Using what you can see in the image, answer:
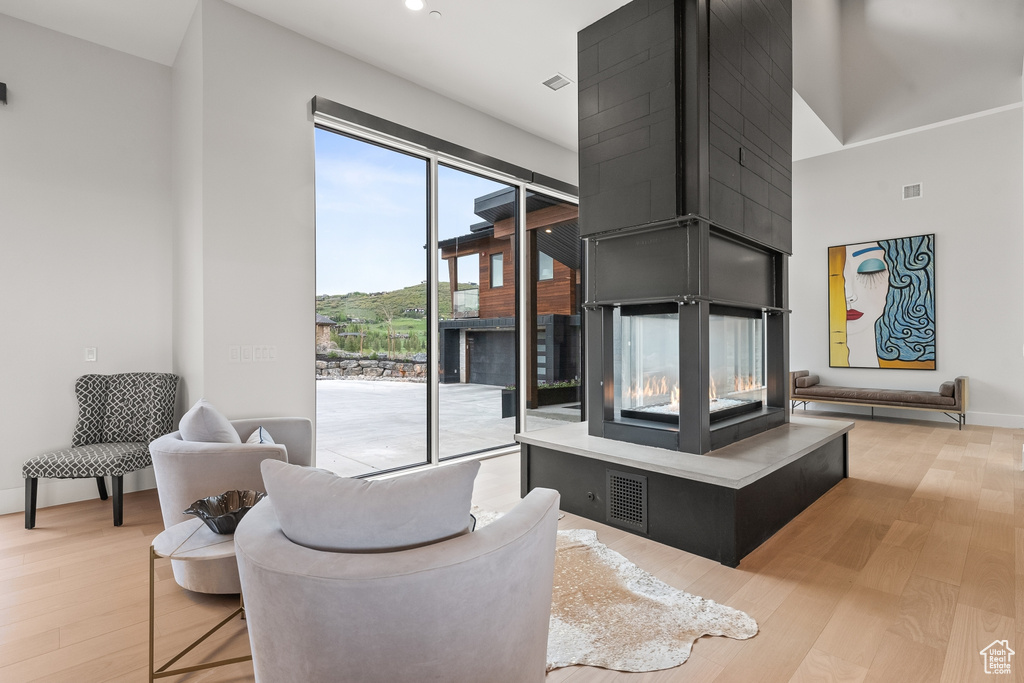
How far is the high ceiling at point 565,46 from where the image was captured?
3.32 metres

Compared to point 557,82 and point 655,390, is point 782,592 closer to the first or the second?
point 655,390

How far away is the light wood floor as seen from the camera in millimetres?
1715

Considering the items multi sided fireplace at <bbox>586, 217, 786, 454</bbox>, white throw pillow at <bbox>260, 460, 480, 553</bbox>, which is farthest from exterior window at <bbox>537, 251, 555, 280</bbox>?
white throw pillow at <bbox>260, 460, 480, 553</bbox>

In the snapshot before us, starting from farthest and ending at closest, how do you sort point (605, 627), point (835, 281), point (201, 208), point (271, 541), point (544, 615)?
point (835, 281), point (201, 208), point (605, 627), point (544, 615), point (271, 541)

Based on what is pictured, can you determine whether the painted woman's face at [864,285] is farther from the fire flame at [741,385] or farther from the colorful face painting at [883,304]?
the fire flame at [741,385]

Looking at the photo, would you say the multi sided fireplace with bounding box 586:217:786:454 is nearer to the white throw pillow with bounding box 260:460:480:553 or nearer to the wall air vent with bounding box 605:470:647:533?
the wall air vent with bounding box 605:470:647:533

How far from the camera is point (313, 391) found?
11.8 feet

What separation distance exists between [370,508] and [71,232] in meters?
3.81

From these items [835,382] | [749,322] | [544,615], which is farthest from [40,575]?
[835,382]

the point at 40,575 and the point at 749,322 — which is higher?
the point at 749,322

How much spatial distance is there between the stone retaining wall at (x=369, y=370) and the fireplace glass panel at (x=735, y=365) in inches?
93.2

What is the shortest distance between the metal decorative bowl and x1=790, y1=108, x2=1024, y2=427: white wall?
7.57 metres

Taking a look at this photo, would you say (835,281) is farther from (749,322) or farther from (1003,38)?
(749,322)

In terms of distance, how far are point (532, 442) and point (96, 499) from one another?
3.12 m
